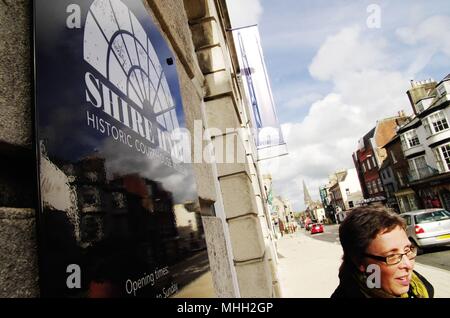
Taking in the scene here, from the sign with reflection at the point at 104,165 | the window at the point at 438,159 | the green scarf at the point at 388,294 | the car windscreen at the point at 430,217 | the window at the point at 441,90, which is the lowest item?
the car windscreen at the point at 430,217

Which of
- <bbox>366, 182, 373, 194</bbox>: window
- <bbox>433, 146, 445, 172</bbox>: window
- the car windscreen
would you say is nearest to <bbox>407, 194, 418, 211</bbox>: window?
<bbox>433, 146, 445, 172</bbox>: window

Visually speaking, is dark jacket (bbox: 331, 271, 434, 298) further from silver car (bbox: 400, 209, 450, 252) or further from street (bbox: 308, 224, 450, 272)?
silver car (bbox: 400, 209, 450, 252)

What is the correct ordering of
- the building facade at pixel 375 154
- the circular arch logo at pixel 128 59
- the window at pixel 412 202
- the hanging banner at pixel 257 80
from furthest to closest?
the building facade at pixel 375 154 → the window at pixel 412 202 → the hanging banner at pixel 257 80 → the circular arch logo at pixel 128 59

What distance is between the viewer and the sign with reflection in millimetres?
711

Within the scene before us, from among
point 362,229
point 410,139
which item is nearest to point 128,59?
point 362,229

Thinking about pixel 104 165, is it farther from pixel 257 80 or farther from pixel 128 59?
pixel 257 80

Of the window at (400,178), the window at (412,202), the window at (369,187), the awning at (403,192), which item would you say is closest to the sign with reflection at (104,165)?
the window at (412,202)

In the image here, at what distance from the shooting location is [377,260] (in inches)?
52.4

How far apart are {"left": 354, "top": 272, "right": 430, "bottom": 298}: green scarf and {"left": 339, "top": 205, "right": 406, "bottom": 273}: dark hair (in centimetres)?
6

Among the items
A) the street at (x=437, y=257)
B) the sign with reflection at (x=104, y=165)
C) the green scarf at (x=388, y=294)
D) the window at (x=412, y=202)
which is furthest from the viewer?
the window at (x=412, y=202)

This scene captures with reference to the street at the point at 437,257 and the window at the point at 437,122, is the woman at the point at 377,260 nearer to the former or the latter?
the street at the point at 437,257

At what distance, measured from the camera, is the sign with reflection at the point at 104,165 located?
0.71 m

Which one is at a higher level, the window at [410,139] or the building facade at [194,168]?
the window at [410,139]

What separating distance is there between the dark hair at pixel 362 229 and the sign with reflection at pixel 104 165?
790 millimetres
